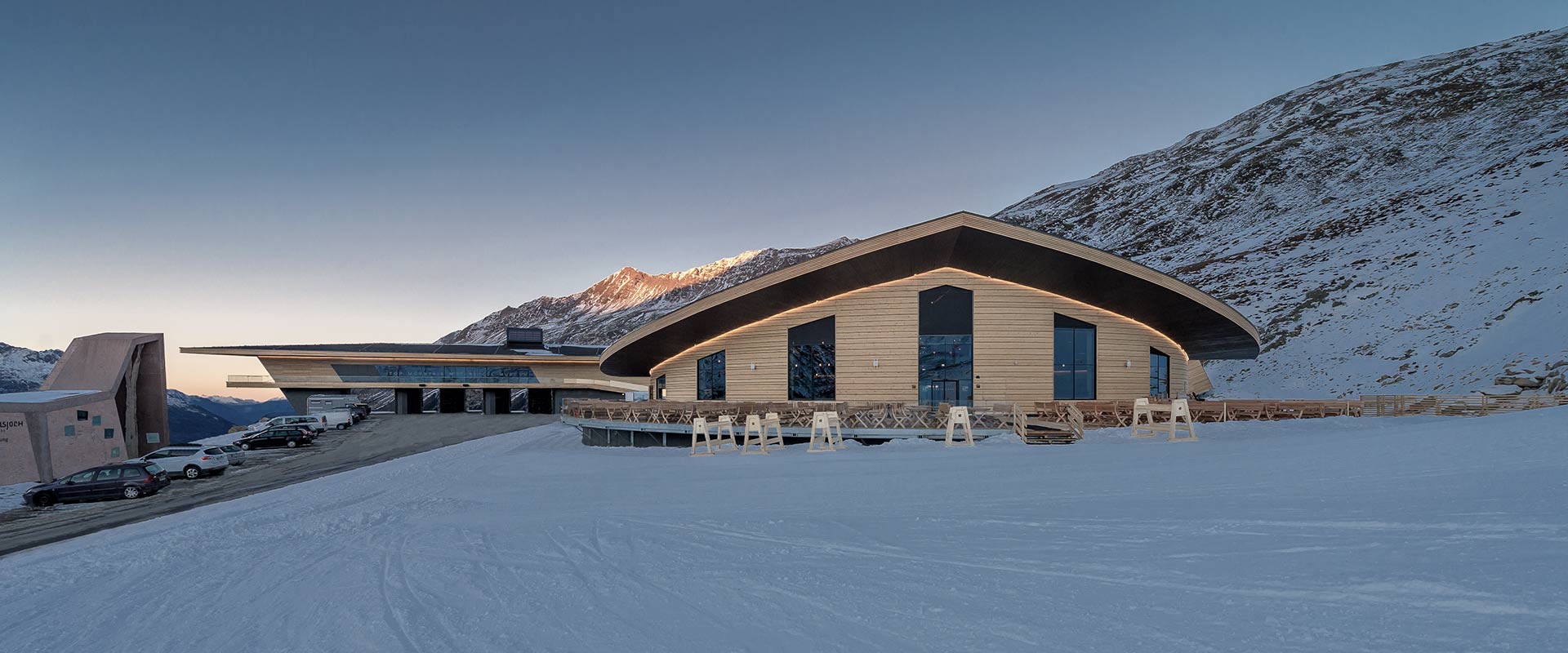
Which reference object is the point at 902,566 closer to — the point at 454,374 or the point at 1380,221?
the point at 454,374

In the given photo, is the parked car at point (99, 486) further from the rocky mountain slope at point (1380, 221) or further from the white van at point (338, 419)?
the rocky mountain slope at point (1380, 221)

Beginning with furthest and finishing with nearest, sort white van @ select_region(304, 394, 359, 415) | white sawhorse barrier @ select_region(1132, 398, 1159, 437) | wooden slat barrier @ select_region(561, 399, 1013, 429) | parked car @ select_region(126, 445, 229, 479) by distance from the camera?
white van @ select_region(304, 394, 359, 415), parked car @ select_region(126, 445, 229, 479), wooden slat barrier @ select_region(561, 399, 1013, 429), white sawhorse barrier @ select_region(1132, 398, 1159, 437)

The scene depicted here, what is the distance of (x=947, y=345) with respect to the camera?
2312cm

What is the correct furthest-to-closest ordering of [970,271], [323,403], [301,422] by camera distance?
[323,403] → [301,422] → [970,271]

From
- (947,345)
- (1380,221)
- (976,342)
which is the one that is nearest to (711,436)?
(947,345)

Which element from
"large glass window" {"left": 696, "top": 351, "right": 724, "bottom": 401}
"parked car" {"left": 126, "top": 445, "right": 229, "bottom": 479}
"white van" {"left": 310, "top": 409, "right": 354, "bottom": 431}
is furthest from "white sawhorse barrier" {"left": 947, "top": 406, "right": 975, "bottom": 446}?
"white van" {"left": 310, "top": 409, "right": 354, "bottom": 431}

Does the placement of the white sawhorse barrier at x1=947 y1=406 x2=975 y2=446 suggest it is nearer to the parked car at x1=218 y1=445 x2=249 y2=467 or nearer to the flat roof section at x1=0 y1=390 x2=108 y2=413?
the parked car at x1=218 y1=445 x2=249 y2=467

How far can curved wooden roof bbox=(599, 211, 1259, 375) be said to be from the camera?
20.5 m

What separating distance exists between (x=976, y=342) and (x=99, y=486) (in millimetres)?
26450

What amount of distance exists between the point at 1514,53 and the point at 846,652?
17251cm

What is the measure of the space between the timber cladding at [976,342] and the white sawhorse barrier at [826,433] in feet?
17.2

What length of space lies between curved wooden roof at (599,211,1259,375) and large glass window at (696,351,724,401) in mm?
921

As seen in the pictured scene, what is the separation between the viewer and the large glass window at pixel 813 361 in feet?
78.0

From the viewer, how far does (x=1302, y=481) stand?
8.27 metres
